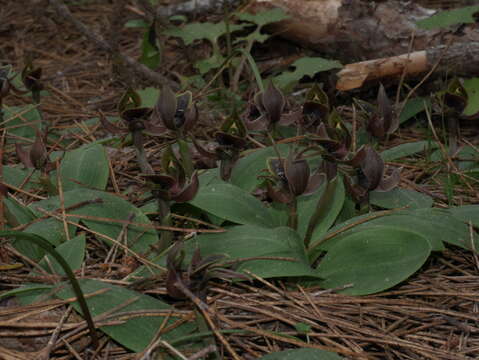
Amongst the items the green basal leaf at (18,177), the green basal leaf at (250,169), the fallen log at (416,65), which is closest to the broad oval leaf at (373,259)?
the green basal leaf at (250,169)

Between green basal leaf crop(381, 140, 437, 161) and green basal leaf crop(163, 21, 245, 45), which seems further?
green basal leaf crop(163, 21, 245, 45)

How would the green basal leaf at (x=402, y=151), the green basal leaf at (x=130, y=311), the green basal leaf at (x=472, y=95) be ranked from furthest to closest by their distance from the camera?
the green basal leaf at (x=472, y=95) < the green basal leaf at (x=402, y=151) < the green basal leaf at (x=130, y=311)

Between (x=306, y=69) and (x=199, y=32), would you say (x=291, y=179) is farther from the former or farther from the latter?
(x=199, y=32)

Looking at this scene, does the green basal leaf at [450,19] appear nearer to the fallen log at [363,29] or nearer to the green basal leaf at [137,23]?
the fallen log at [363,29]

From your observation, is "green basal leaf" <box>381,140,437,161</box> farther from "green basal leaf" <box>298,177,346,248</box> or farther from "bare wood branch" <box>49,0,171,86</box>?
"bare wood branch" <box>49,0,171,86</box>

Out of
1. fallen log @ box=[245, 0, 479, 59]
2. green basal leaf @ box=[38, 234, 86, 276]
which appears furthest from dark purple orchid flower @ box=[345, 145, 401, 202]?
fallen log @ box=[245, 0, 479, 59]

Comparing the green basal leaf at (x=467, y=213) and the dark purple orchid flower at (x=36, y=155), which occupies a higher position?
the dark purple orchid flower at (x=36, y=155)

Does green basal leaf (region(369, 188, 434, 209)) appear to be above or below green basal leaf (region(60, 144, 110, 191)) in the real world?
below

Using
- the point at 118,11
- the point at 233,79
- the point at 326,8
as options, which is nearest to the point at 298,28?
the point at 326,8
